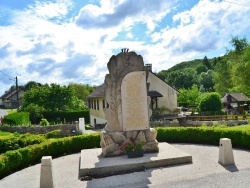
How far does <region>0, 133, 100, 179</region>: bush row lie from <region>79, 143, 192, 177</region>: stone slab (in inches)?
112

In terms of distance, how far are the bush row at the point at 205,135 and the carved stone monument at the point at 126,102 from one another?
4299 mm

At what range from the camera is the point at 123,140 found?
11664 mm

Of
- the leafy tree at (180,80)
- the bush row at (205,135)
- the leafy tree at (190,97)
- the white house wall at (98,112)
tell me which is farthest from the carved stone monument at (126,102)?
the leafy tree at (180,80)

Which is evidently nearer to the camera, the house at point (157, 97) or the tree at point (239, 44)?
the house at point (157, 97)

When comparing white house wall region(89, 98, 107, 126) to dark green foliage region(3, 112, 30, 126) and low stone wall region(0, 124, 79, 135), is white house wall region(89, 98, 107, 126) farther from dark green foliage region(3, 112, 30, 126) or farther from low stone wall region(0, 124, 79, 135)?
dark green foliage region(3, 112, 30, 126)

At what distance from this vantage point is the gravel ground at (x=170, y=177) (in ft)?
27.7

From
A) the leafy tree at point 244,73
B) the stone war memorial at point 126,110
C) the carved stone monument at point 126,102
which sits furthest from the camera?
the leafy tree at point 244,73

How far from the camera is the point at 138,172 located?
9859 mm

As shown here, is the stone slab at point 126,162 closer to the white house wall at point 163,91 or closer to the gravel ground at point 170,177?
the gravel ground at point 170,177

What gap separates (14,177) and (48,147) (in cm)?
310

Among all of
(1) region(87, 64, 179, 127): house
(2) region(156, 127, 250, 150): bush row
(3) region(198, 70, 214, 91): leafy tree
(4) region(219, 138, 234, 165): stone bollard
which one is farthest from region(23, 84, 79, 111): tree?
(3) region(198, 70, 214, 91): leafy tree

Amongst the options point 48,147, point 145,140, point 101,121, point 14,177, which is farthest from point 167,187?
point 101,121

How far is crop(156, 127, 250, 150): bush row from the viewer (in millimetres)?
13136

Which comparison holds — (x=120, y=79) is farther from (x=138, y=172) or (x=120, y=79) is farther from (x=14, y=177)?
(x=14, y=177)
